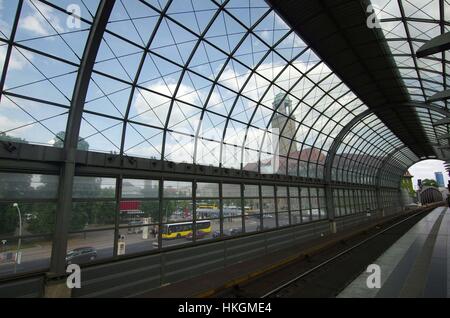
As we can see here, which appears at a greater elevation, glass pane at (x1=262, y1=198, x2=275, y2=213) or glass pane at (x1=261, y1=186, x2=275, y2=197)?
glass pane at (x1=261, y1=186, x2=275, y2=197)

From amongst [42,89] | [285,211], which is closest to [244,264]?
[285,211]

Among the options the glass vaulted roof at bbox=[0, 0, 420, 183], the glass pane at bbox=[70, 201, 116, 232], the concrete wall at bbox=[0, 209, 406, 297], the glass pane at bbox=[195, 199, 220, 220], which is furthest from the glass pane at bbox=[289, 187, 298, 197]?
the glass pane at bbox=[70, 201, 116, 232]

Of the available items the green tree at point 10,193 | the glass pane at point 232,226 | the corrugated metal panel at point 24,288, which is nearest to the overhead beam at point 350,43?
the glass pane at point 232,226

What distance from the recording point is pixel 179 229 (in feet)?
47.1

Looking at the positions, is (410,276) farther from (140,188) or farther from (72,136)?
(72,136)

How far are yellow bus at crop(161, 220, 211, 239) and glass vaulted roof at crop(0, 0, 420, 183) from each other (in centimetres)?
407

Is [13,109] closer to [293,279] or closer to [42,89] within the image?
[42,89]

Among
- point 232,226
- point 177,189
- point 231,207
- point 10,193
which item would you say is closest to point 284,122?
point 231,207

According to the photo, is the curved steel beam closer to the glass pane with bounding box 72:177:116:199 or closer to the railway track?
the glass pane with bounding box 72:177:116:199

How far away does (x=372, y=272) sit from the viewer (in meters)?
13.3

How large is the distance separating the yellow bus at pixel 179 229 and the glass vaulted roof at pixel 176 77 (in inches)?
160

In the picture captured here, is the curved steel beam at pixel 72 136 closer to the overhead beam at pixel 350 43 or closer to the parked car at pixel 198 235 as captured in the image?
the parked car at pixel 198 235

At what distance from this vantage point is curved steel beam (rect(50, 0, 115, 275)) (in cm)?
950
